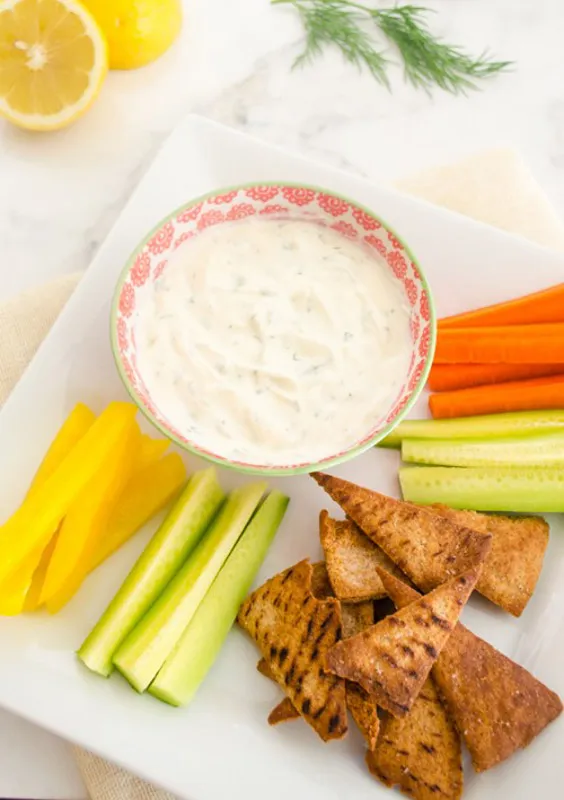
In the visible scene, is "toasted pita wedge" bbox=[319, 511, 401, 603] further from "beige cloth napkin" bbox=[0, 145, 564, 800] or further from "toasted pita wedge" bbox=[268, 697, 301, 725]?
"beige cloth napkin" bbox=[0, 145, 564, 800]

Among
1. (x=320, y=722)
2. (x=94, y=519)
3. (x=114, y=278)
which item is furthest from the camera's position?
(x=114, y=278)

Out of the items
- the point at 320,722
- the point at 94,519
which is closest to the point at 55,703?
the point at 94,519

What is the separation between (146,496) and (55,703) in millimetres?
543

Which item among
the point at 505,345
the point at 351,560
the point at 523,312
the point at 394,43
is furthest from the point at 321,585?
the point at 394,43

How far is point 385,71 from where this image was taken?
3.36 m

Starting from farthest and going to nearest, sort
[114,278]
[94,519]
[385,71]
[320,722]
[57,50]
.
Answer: [385,71] < [57,50] < [114,278] < [94,519] < [320,722]

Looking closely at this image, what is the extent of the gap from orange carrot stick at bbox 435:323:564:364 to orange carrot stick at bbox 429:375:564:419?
7 centimetres

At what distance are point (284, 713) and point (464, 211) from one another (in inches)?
64.8

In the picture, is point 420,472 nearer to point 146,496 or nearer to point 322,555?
point 322,555

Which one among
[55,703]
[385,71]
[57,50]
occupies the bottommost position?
[55,703]

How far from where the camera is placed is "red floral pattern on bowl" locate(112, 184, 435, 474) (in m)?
2.15

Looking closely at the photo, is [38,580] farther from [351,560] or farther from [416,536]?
[416,536]

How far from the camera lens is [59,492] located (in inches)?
85.8

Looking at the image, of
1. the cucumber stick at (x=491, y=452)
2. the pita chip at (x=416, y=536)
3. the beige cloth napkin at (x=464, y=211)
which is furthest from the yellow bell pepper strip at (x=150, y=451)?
the cucumber stick at (x=491, y=452)
